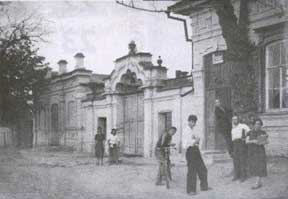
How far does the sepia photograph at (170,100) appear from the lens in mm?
7715

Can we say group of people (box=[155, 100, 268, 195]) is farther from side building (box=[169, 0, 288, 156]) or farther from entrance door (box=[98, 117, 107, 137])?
entrance door (box=[98, 117, 107, 137])

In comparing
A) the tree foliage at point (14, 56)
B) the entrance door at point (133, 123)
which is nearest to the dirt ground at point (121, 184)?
the tree foliage at point (14, 56)

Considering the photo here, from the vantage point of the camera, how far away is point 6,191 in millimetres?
8070

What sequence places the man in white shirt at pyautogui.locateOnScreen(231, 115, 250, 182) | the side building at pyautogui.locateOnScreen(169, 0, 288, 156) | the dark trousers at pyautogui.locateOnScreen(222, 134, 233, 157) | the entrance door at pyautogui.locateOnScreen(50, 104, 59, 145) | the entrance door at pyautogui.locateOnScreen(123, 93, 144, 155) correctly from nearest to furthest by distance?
the man in white shirt at pyautogui.locateOnScreen(231, 115, 250, 182) → the dark trousers at pyautogui.locateOnScreen(222, 134, 233, 157) → the side building at pyautogui.locateOnScreen(169, 0, 288, 156) → the entrance door at pyautogui.locateOnScreen(123, 93, 144, 155) → the entrance door at pyautogui.locateOnScreen(50, 104, 59, 145)

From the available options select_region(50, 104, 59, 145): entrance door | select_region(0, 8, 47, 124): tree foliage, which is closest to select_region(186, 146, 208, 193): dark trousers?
select_region(0, 8, 47, 124): tree foliage

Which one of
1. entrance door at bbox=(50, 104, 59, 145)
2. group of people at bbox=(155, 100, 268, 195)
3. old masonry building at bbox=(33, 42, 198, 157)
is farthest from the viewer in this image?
entrance door at bbox=(50, 104, 59, 145)

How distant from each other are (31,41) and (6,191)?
19.1ft

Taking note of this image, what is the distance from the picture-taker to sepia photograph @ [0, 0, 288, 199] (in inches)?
304

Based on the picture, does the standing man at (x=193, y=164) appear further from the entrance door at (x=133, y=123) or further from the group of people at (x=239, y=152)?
the entrance door at (x=133, y=123)

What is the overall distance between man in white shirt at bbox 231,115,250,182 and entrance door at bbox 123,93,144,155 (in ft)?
22.7

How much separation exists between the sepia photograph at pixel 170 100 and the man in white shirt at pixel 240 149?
17 mm

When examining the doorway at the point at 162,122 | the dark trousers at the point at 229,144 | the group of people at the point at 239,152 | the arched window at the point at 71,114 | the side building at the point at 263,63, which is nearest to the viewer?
the group of people at the point at 239,152

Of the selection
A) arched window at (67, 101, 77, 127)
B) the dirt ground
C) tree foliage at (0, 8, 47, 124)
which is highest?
tree foliage at (0, 8, 47, 124)

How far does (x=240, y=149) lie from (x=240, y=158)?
0.56ft
